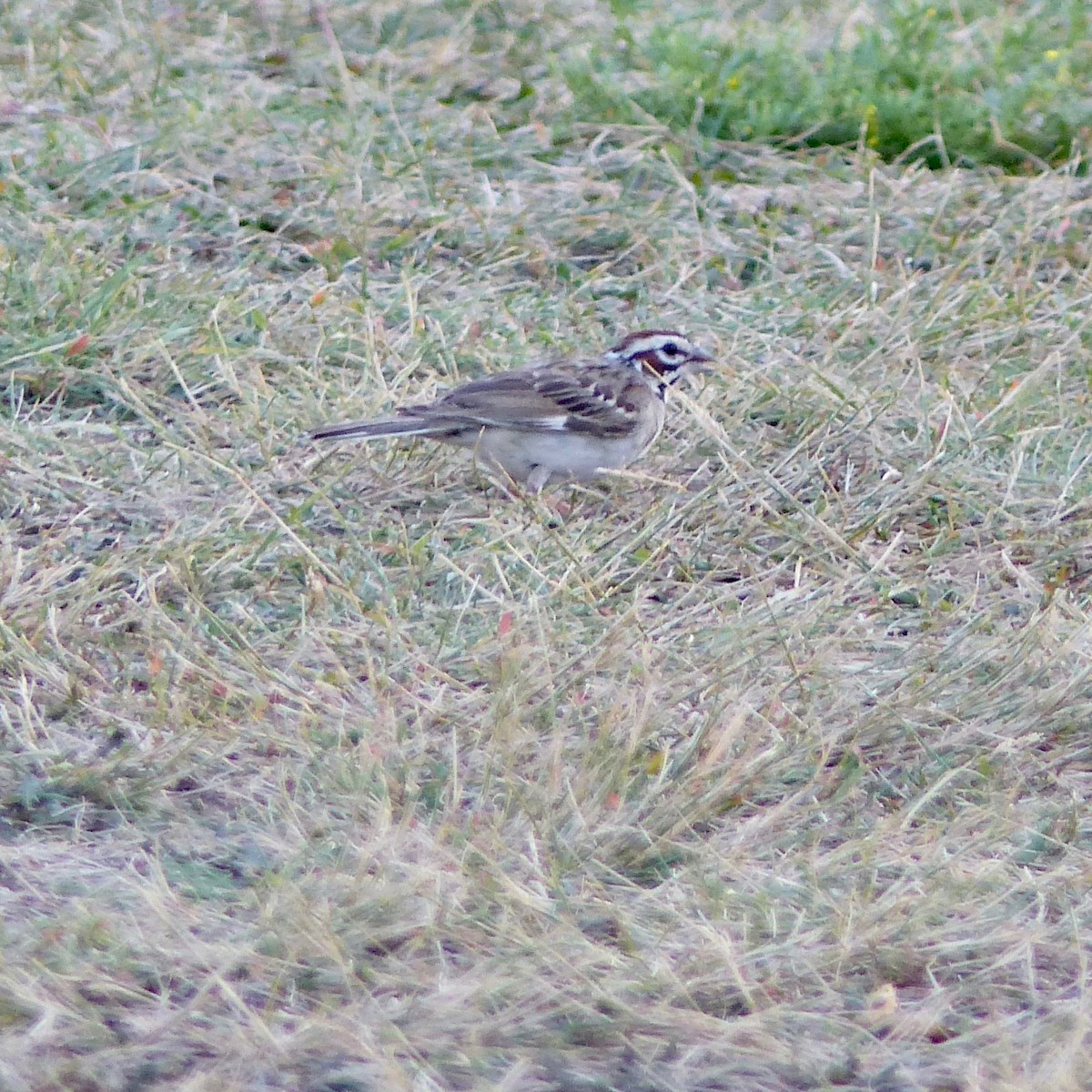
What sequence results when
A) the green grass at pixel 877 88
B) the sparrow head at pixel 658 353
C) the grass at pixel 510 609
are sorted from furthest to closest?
the green grass at pixel 877 88, the sparrow head at pixel 658 353, the grass at pixel 510 609

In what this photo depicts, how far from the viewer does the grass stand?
3.76 m

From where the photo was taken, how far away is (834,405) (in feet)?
22.0

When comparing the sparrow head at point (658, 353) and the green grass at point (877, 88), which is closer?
the sparrow head at point (658, 353)

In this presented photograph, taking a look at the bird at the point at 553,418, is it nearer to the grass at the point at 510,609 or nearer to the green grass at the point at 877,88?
the grass at the point at 510,609

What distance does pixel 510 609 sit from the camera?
536 centimetres

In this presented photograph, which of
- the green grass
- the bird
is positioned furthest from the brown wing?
the green grass

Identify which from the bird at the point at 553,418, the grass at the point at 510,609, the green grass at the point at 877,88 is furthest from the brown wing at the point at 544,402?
the green grass at the point at 877,88

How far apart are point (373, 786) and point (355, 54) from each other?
20.2 feet

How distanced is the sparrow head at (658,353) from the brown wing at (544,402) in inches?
3.8

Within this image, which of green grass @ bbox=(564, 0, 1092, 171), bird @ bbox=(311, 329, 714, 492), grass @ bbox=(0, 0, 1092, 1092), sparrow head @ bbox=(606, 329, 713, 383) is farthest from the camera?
green grass @ bbox=(564, 0, 1092, 171)

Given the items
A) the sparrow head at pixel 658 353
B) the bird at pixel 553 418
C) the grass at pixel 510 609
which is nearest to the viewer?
the grass at pixel 510 609

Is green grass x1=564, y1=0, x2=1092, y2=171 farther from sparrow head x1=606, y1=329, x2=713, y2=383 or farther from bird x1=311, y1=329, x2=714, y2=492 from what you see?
bird x1=311, y1=329, x2=714, y2=492

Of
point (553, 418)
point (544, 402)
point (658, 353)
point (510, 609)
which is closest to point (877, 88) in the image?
point (658, 353)

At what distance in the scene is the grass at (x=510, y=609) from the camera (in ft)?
12.3
